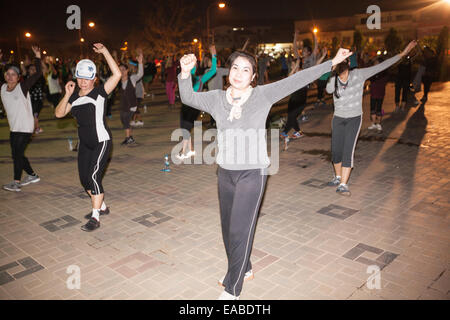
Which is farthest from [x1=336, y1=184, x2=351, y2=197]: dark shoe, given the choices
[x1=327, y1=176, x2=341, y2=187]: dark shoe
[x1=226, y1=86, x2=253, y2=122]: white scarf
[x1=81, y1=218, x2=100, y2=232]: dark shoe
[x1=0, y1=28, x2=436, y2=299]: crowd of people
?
[x1=81, y1=218, x2=100, y2=232]: dark shoe

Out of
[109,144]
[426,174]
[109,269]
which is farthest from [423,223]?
[109,144]

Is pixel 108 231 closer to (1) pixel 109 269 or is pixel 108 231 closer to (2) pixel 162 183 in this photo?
(1) pixel 109 269

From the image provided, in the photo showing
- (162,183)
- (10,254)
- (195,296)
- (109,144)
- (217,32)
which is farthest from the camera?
(217,32)

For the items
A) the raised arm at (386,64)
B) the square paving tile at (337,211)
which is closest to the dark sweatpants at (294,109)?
the raised arm at (386,64)

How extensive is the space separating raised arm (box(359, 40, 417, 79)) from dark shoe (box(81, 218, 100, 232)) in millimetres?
4645

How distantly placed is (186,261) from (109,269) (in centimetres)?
86

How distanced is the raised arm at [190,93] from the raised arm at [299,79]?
470mm

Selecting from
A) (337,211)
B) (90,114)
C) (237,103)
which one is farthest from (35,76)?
(337,211)

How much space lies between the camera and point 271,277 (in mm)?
3869

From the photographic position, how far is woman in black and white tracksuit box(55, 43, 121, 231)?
188 inches

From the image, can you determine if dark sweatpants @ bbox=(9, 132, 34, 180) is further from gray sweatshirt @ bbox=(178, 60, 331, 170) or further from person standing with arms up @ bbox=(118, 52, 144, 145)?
gray sweatshirt @ bbox=(178, 60, 331, 170)

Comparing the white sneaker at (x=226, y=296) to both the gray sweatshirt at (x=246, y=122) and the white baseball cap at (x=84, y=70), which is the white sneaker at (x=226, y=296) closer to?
the gray sweatshirt at (x=246, y=122)

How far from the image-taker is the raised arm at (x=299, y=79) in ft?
9.38
